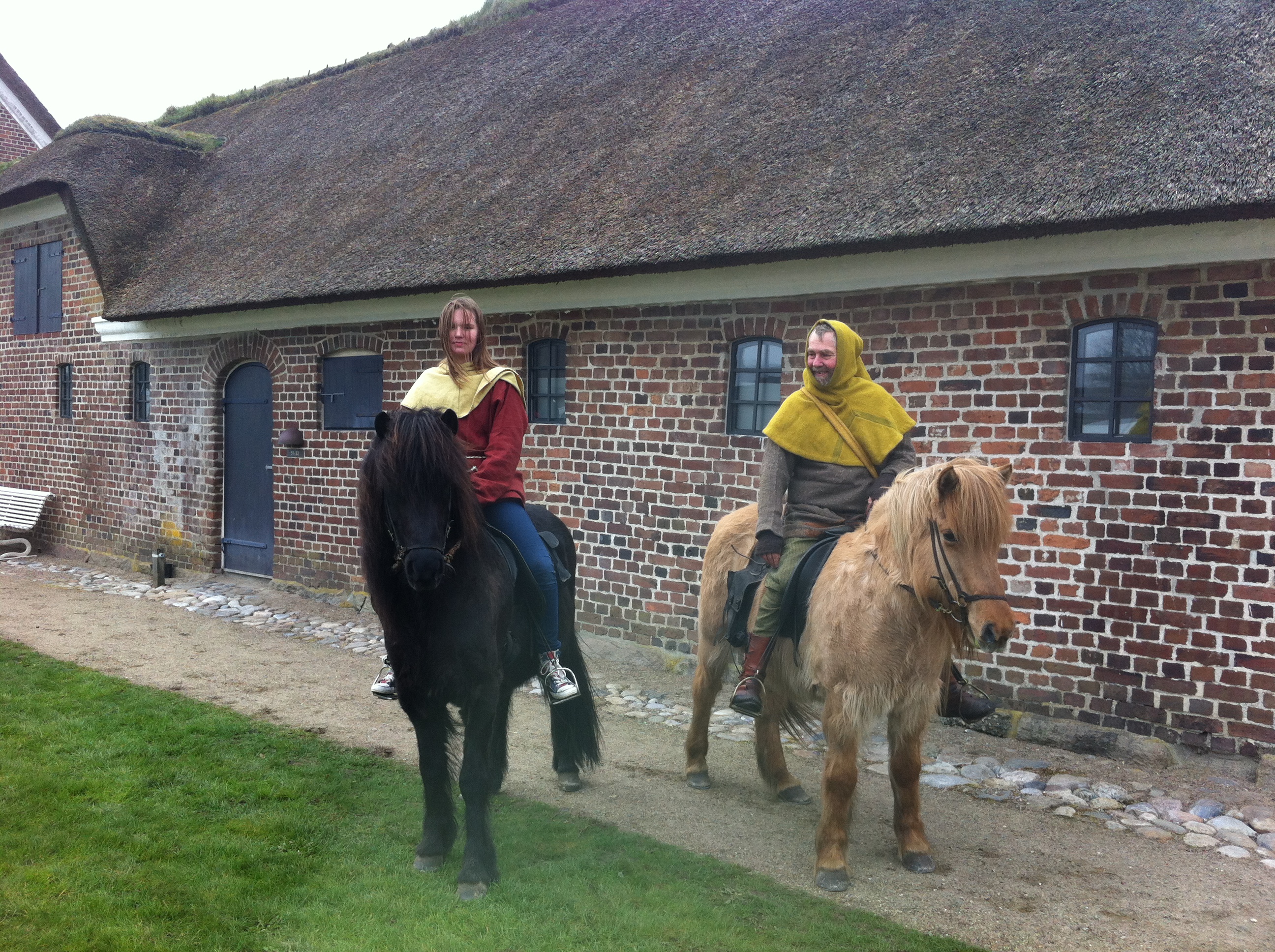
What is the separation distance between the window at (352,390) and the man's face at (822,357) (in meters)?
6.90

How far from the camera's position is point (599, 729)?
541 cm

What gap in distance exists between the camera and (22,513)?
14977 mm

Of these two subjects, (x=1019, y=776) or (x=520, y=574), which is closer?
(x=520, y=574)

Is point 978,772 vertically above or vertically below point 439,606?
below

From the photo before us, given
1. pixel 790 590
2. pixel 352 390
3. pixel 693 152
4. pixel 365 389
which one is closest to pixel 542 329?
pixel 693 152

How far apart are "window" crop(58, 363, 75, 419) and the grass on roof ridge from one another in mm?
6414

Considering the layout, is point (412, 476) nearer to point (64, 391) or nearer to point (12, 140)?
point (64, 391)

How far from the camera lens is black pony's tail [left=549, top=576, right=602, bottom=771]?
5227 millimetres

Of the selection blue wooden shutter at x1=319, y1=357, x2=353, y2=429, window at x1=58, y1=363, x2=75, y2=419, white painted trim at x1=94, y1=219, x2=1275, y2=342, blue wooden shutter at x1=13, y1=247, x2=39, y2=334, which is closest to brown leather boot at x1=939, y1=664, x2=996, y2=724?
white painted trim at x1=94, y1=219, x2=1275, y2=342

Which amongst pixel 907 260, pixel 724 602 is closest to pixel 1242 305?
pixel 907 260

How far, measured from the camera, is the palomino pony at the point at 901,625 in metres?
3.64

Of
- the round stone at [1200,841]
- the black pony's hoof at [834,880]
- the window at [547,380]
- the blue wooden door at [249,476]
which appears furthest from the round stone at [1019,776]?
the blue wooden door at [249,476]

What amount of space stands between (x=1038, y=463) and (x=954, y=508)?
9.62 ft

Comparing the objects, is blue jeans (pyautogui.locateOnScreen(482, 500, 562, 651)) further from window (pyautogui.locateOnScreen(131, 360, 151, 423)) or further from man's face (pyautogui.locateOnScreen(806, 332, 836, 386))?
window (pyautogui.locateOnScreen(131, 360, 151, 423))
